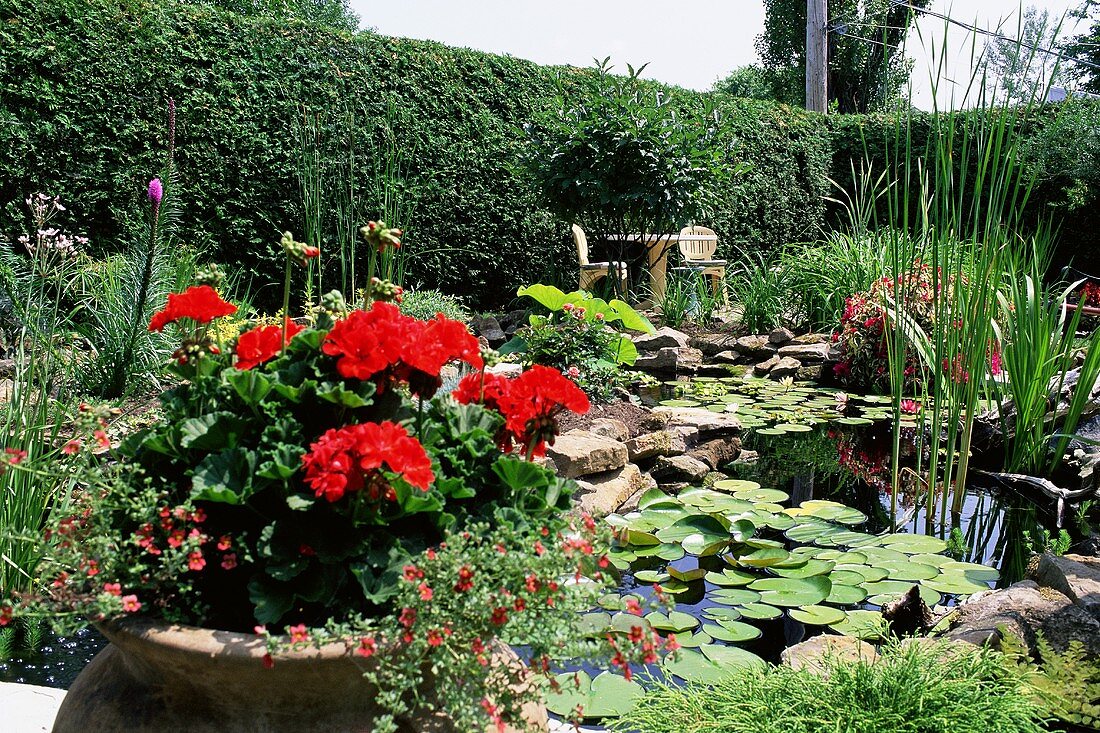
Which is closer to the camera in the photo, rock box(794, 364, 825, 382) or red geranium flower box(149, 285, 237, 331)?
red geranium flower box(149, 285, 237, 331)

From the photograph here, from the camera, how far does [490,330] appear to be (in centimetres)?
632

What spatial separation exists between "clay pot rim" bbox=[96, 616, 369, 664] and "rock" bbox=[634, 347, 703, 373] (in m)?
4.73

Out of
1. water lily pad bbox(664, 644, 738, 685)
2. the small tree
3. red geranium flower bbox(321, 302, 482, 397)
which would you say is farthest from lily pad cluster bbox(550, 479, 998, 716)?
the small tree

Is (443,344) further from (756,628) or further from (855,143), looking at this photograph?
(855,143)

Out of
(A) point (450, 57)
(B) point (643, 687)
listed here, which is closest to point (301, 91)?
(A) point (450, 57)

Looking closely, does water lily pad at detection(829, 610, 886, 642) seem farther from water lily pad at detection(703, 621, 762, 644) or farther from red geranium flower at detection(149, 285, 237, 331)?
red geranium flower at detection(149, 285, 237, 331)

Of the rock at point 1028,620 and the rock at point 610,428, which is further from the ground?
the rock at point 610,428

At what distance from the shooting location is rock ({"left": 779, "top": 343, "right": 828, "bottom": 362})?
5785mm

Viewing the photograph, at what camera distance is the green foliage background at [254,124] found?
5145mm

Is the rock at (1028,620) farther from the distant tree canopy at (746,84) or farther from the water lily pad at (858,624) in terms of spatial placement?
the distant tree canopy at (746,84)

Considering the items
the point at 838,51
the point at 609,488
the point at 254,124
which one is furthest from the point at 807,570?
the point at 838,51

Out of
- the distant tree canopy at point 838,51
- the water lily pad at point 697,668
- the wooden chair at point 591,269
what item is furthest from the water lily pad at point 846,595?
the distant tree canopy at point 838,51

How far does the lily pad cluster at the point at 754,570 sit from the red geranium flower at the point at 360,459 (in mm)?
978

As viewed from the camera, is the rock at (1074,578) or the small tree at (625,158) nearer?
the rock at (1074,578)
